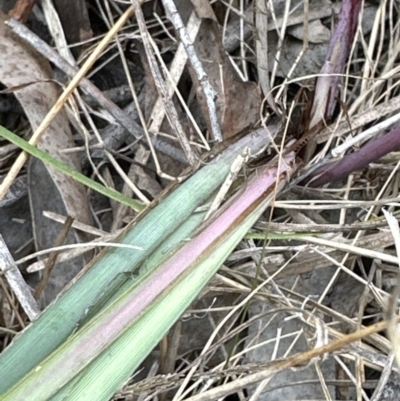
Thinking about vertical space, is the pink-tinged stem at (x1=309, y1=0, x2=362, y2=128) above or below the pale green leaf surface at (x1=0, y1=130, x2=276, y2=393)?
above

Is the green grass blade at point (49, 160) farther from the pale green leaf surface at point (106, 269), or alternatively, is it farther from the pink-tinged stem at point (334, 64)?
the pink-tinged stem at point (334, 64)

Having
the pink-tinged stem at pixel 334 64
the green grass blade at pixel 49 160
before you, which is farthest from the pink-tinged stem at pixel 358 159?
the green grass blade at pixel 49 160

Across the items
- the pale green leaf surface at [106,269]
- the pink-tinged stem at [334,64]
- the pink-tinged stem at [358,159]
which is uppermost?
the pink-tinged stem at [334,64]

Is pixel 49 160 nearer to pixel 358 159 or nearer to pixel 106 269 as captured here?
pixel 106 269

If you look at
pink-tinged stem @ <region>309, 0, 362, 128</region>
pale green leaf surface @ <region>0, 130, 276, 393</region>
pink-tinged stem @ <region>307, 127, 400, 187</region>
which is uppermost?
pink-tinged stem @ <region>309, 0, 362, 128</region>

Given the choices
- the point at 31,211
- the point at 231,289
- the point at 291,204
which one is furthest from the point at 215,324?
the point at 31,211

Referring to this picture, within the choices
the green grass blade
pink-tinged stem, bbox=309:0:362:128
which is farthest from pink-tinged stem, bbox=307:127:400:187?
the green grass blade

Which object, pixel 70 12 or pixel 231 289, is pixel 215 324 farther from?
pixel 70 12

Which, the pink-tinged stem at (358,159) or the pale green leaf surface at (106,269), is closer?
the pale green leaf surface at (106,269)

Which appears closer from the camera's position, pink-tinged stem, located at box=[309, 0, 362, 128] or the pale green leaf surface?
the pale green leaf surface

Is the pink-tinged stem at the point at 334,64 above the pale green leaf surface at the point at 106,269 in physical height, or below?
above

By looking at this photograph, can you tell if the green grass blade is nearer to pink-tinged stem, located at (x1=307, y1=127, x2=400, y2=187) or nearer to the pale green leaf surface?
the pale green leaf surface
